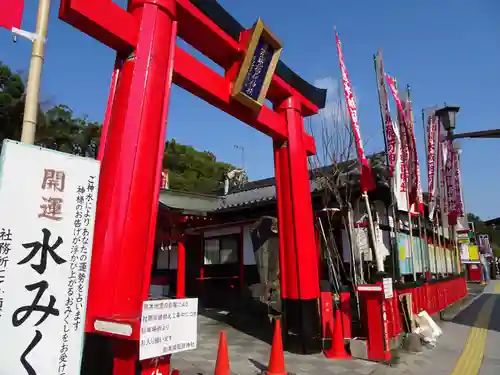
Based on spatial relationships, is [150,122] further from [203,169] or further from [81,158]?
[203,169]

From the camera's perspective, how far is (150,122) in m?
4.99

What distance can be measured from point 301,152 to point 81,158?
615 centimetres

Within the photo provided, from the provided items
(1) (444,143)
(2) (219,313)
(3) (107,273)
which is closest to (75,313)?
(3) (107,273)

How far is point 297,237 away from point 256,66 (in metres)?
3.68

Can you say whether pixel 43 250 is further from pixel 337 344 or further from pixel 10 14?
pixel 337 344

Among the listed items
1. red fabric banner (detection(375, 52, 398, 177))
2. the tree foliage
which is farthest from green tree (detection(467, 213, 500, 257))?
red fabric banner (detection(375, 52, 398, 177))

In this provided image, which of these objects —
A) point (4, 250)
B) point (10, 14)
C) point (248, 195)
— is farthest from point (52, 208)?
point (248, 195)

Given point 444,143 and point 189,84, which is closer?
point 189,84

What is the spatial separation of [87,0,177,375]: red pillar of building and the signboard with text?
1.78 meters

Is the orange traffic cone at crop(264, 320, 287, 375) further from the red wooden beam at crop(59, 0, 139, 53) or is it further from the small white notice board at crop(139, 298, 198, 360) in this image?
the red wooden beam at crop(59, 0, 139, 53)

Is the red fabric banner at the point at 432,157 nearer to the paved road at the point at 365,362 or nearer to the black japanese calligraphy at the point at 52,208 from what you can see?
the paved road at the point at 365,362

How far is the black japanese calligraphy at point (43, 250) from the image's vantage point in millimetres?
2588

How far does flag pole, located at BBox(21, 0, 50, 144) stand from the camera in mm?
3234

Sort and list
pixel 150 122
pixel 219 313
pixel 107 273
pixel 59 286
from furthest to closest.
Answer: pixel 219 313 → pixel 150 122 → pixel 107 273 → pixel 59 286
